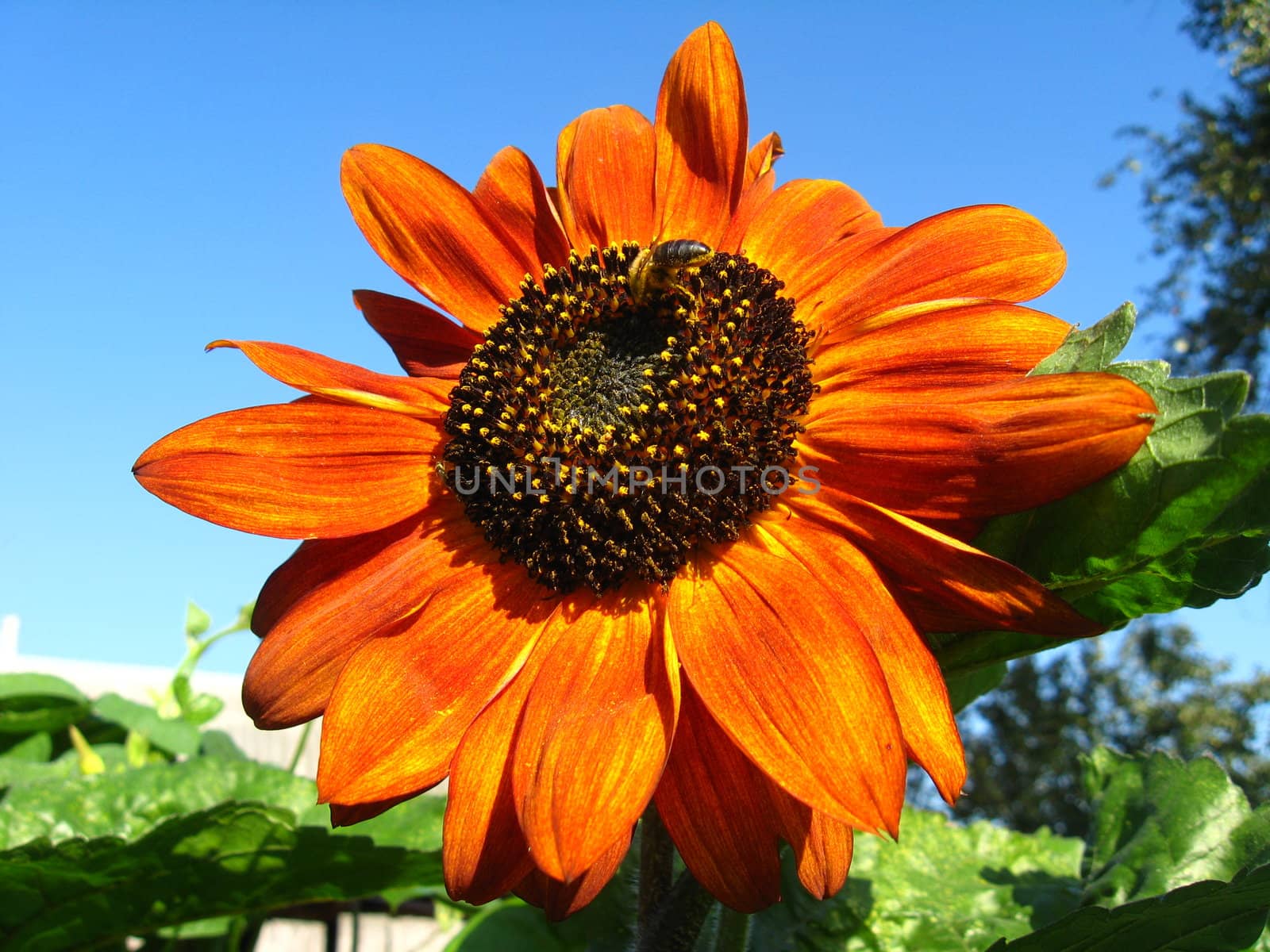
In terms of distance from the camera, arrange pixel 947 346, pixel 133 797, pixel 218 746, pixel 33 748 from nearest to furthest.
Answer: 1. pixel 947 346
2. pixel 133 797
3. pixel 33 748
4. pixel 218 746

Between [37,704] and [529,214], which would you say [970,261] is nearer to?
[529,214]

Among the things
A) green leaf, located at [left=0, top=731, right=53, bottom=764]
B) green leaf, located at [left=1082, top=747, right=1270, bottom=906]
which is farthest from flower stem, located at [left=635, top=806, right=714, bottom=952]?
green leaf, located at [left=0, top=731, right=53, bottom=764]

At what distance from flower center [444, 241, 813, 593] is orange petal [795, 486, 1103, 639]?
183 millimetres

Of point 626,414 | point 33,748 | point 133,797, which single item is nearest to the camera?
point 626,414

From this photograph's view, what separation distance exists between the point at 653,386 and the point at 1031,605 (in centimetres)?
68

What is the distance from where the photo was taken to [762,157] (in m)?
1.96

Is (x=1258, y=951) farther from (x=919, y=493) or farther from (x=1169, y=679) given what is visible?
(x=1169, y=679)

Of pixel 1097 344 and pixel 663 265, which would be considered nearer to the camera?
pixel 1097 344

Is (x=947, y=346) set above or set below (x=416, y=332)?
below

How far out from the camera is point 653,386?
1641 mm

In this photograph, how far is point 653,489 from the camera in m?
1.54

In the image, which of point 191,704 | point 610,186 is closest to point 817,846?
point 610,186

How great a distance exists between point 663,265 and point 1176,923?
3.75 feet

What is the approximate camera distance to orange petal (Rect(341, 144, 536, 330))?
6.17 feet
